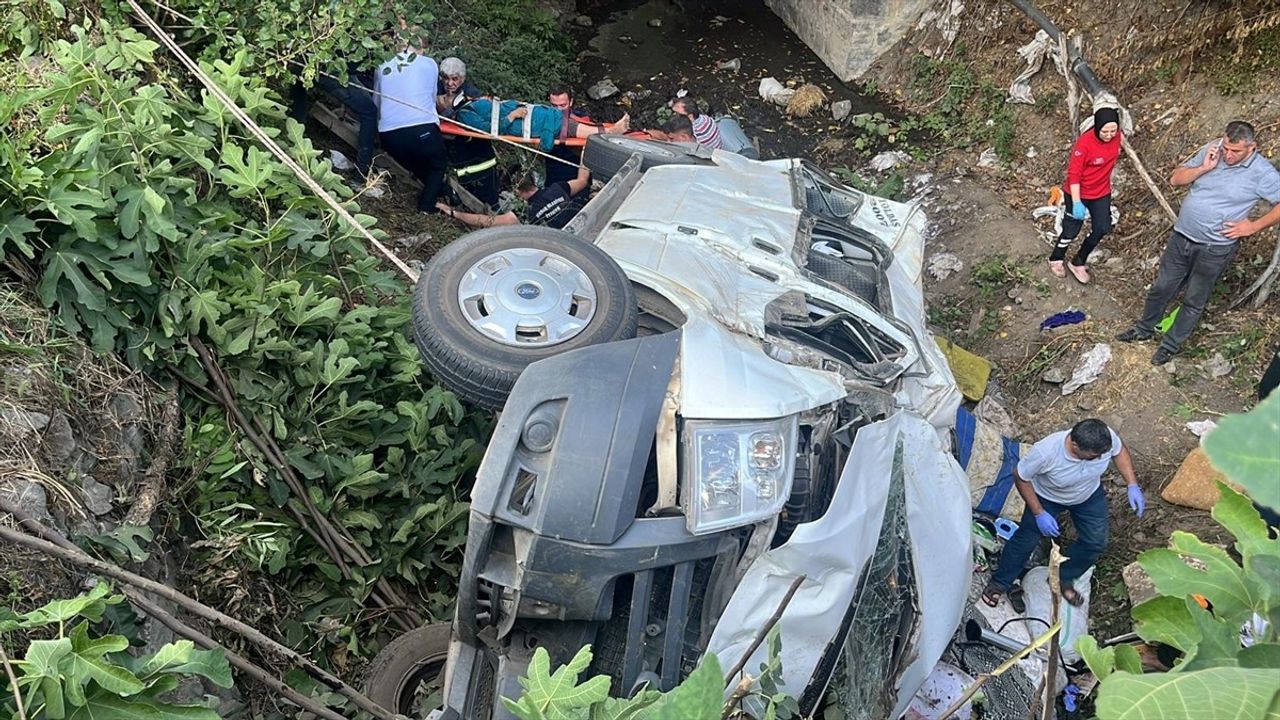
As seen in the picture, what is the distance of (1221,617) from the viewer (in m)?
1.16

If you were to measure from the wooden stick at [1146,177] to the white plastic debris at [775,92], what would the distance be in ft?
9.31

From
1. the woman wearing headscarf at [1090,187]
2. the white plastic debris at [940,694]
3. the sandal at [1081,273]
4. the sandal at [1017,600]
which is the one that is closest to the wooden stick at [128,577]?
the white plastic debris at [940,694]

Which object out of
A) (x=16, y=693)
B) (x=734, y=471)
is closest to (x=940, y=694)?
(x=734, y=471)

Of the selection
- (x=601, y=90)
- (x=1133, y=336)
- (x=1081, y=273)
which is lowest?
(x=1133, y=336)

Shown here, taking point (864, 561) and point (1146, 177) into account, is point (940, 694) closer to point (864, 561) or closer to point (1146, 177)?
point (864, 561)

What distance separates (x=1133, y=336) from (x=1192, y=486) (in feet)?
3.67

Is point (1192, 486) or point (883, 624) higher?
point (883, 624)

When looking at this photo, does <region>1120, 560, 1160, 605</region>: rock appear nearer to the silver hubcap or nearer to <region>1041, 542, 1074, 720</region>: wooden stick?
the silver hubcap

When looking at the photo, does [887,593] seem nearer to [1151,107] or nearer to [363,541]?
[363,541]

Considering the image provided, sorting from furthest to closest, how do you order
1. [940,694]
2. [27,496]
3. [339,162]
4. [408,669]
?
[339,162] → [940,694] → [408,669] → [27,496]

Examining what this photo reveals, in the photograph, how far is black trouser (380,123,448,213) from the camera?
573 centimetres

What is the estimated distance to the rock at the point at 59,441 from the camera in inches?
115

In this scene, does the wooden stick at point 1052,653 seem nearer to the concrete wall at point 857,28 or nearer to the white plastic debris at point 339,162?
the white plastic debris at point 339,162

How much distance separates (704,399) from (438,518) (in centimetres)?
134
